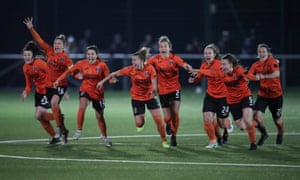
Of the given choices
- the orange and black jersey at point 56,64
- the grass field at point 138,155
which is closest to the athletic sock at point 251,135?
the grass field at point 138,155

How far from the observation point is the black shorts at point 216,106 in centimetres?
1400

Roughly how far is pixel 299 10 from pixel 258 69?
16.6 metres

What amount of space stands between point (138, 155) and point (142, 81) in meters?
1.69

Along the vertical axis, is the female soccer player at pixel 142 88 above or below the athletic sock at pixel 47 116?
above

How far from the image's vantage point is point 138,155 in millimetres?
12898

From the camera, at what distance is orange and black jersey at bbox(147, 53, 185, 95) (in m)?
14.9

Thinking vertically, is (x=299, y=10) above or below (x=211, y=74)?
above

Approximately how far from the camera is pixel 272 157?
12.6 metres

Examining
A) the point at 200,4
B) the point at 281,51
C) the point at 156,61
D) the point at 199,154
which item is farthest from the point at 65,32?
the point at 199,154

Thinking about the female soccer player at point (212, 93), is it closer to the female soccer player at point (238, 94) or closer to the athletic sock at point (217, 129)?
the female soccer player at point (238, 94)

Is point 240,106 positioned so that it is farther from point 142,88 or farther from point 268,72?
point 142,88

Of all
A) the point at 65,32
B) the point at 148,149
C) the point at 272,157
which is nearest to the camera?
the point at 272,157

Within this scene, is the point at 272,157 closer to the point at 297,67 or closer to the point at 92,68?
the point at 92,68

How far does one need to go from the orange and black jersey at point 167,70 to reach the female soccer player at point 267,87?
148 centimetres
